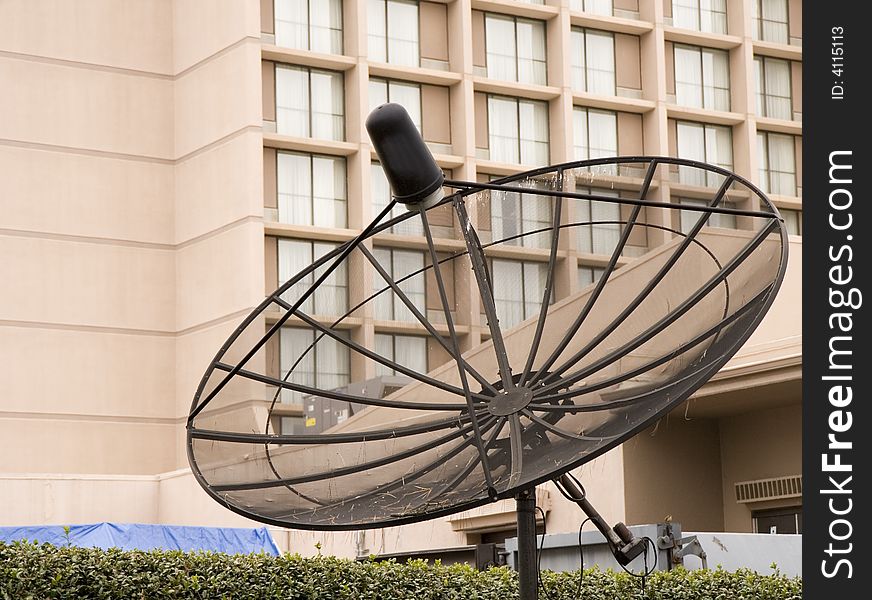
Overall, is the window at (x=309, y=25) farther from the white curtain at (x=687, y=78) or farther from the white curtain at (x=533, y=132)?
the white curtain at (x=687, y=78)

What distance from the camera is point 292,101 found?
41.1 m

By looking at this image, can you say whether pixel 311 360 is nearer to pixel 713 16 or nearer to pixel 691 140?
pixel 691 140

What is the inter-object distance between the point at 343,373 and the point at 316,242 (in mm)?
29682

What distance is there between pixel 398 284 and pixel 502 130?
32.4m

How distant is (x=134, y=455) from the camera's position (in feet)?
134

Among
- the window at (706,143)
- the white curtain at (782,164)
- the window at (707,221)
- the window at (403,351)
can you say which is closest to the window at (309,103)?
the window at (706,143)

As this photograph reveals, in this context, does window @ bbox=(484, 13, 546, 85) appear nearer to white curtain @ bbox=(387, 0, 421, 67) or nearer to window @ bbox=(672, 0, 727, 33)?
white curtain @ bbox=(387, 0, 421, 67)

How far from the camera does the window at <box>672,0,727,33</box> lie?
47.0 meters

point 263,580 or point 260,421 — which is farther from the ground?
point 260,421

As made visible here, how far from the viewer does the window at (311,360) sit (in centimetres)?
1090

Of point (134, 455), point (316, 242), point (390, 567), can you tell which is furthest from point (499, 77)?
point (390, 567)

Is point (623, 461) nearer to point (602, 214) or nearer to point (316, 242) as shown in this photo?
point (602, 214)

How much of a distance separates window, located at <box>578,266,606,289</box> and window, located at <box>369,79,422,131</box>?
31504 mm

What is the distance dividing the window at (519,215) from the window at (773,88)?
3820 centimetres
